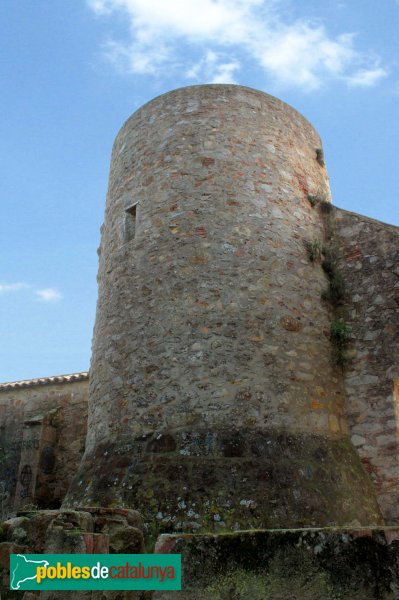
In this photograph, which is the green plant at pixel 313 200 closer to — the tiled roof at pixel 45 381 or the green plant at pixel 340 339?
the green plant at pixel 340 339

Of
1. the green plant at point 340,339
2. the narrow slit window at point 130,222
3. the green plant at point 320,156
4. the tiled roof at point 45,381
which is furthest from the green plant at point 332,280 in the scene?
the tiled roof at point 45,381

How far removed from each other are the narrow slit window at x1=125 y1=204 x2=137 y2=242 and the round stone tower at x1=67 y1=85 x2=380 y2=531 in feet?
0.07

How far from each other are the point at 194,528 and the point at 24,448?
5.98 metres

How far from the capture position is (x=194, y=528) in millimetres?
5293

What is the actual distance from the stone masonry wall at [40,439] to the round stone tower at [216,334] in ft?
11.0

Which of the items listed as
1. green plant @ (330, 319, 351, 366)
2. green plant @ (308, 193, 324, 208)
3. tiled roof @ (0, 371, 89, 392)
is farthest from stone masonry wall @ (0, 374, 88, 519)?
green plant @ (308, 193, 324, 208)

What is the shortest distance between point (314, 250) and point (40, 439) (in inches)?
247

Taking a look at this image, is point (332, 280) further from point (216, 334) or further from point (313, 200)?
point (216, 334)

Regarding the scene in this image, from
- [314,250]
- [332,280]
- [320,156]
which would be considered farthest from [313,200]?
[332,280]

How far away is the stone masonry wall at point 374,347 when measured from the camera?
21.5ft

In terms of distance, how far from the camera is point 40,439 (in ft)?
33.3

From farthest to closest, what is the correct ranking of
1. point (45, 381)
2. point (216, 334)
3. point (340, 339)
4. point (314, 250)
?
point (45, 381)
point (314, 250)
point (340, 339)
point (216, 334)

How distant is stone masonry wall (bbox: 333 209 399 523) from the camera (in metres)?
6.55

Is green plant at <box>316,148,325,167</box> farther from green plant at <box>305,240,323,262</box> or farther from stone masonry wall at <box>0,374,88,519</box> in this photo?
stone masonry wall at <box>0,374,88,519</box>
